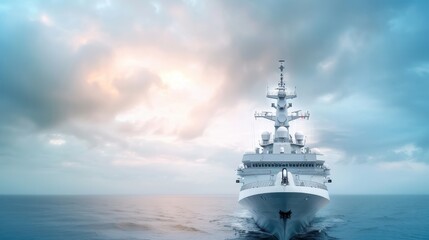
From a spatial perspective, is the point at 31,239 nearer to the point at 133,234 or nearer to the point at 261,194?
the point at 133,234

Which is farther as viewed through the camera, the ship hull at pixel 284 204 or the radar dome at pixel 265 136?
the radar dome at pixel 265 136

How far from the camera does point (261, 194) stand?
25.7 meters

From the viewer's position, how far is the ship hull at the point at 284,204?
24677 mm

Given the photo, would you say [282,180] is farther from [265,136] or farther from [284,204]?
[265,136]

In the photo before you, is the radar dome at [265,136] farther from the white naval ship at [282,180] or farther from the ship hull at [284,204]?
the ship hull at [284,204]

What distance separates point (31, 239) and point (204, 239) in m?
19.2

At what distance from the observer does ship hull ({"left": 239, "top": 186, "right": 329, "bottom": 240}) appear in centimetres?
2468

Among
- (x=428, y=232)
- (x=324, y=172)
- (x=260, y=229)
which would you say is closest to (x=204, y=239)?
(x=260, y=229)

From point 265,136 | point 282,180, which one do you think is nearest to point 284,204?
point 282,180

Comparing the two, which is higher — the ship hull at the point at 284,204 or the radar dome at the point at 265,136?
the radar dome at the point at 265,136

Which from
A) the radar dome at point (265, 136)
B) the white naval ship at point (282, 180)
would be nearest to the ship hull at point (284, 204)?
the white naval ship at point (282, 180)

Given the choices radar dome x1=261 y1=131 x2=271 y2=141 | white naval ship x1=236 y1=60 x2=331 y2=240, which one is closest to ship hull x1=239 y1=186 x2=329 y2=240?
white naval ship x1=236 y1=60 x2=331 y2=240

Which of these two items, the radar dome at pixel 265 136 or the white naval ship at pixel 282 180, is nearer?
the white naval ship at pixel 282 180

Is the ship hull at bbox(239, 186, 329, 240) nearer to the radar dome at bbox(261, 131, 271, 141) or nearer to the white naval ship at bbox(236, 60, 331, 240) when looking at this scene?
the white naval ship at bbox(236, 60, 331, 240)
